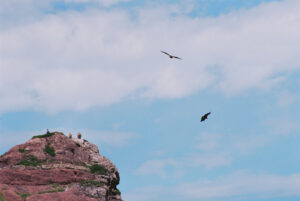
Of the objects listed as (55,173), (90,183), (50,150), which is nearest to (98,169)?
(90,183)

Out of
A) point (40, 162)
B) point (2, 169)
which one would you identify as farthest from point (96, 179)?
point (2, 169)

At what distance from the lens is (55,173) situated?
48.7 metres

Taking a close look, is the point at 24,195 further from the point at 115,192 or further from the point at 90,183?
the point at 115,192

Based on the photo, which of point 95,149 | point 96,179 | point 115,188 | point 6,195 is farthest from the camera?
point 95,149

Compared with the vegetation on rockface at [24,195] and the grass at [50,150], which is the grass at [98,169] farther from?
the vegetation on rockface at [24,195]

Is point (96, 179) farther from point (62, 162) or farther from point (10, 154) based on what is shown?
point (10, 154)

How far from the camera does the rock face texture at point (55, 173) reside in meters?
44.9

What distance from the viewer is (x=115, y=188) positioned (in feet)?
176

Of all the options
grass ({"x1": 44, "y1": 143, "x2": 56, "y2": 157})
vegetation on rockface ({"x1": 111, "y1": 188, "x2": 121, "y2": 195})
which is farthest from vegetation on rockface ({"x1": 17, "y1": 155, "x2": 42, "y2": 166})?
vegetation on rockface ({"x1": 111, "y1": 188, "x2": 121, "y2": 195})

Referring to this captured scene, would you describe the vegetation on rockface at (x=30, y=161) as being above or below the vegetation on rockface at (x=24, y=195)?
above

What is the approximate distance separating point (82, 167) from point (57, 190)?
619 cm

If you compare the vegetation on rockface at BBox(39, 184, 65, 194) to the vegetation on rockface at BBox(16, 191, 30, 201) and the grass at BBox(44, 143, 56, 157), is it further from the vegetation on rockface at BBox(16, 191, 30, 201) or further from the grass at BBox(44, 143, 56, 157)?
the grass at BBox(44, 143, 56, 157)

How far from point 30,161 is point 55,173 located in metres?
3.80

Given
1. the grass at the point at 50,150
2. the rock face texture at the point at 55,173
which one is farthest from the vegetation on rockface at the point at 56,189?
the grass at the point at 50,150
